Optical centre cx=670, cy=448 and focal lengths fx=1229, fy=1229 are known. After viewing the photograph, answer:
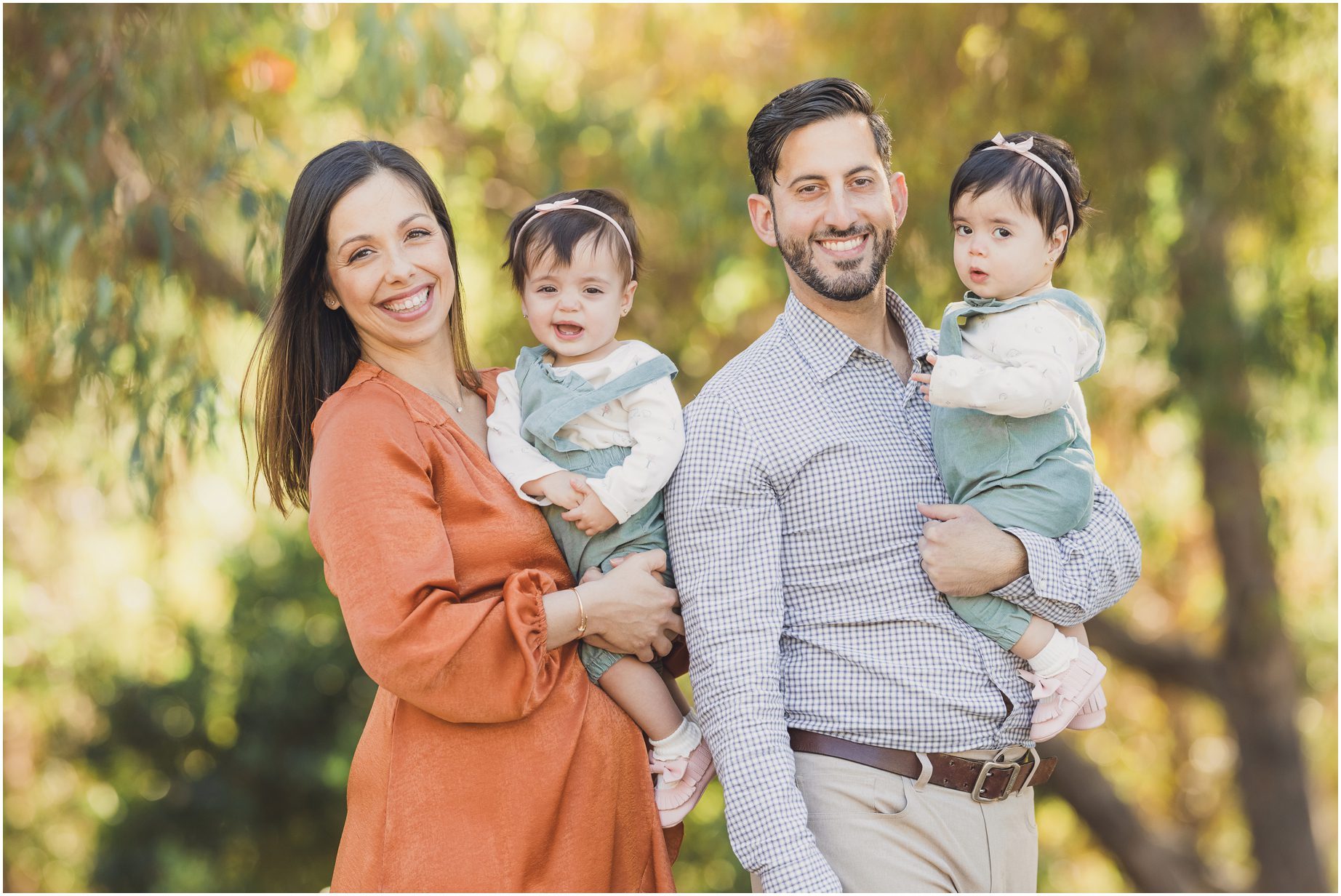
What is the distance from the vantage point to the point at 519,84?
4953mm

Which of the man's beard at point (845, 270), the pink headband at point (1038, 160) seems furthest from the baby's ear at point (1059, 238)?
the man's beard at point (845, 270)

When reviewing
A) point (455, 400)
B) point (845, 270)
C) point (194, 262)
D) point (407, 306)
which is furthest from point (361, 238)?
point (194, 262)

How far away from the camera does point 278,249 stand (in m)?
3.66

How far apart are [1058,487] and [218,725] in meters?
4.98

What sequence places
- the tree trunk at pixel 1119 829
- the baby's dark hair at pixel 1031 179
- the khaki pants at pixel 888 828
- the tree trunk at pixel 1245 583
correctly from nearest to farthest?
the khaki pants at pixel 888 828 < the baby's dark hair at pixel 1031 179 < the tree trunk at pixel 1245 583 < the tree trunk at pixel 1119 829

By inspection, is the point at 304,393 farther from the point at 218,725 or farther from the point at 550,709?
the point at 218,725

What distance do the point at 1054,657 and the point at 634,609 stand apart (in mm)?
723

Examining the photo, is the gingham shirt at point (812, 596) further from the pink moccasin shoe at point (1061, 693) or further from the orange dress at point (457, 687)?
the orange dress at point (457, 687)

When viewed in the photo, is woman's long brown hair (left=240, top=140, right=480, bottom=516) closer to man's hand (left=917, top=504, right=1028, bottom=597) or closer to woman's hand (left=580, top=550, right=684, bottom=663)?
woman's hand (left=580, top=550, right=684, bottom=663)

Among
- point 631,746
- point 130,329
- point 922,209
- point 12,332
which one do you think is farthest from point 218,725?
point 631,746

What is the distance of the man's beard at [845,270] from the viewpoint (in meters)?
2.19

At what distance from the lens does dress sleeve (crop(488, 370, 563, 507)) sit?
6.67ft

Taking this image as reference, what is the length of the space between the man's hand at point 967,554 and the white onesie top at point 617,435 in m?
0.45

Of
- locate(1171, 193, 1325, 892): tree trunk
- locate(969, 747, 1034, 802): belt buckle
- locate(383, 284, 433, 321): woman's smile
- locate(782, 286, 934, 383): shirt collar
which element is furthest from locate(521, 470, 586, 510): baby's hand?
locate(1171, 193, 1325, 892): tree trunk
